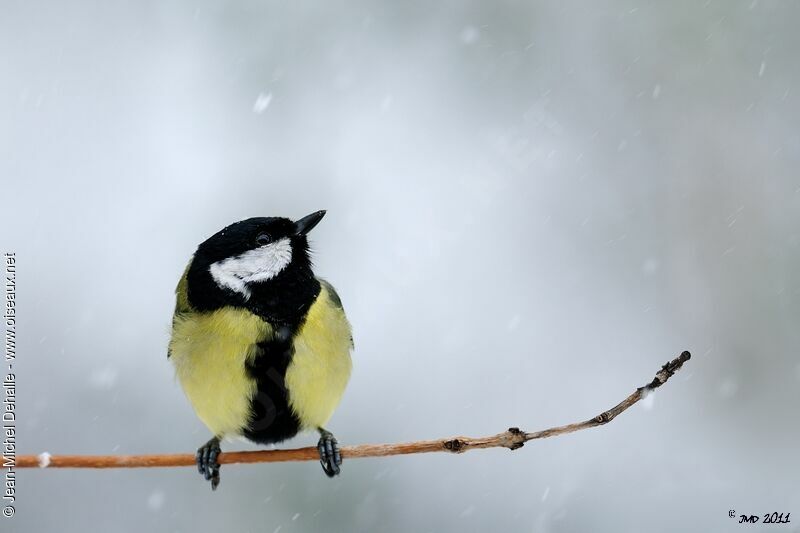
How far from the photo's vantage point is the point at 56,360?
15.2 ft

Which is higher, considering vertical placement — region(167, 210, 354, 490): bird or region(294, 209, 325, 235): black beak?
region(294, 209, 325, 235): black beak

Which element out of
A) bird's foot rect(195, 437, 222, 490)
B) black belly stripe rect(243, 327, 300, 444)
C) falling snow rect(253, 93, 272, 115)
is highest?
falling snow rect(253, 93, 272, 115)

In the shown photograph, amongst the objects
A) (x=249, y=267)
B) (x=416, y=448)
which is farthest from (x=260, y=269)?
(x=416, y=448)

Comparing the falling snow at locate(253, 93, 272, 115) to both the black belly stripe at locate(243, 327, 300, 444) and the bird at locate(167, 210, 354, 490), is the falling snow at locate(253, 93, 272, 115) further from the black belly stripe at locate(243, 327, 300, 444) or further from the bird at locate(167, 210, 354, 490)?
the black belly stripe at locate(243, 327, 300, 444)

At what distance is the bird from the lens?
2578 mm

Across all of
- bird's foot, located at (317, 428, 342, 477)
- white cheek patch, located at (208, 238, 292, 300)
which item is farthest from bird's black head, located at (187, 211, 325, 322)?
bird's foot, located at (317, 428, 342, 477)

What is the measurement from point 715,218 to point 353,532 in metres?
2.74

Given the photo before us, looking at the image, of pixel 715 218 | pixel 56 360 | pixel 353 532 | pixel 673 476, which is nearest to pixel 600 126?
pixel 715 218

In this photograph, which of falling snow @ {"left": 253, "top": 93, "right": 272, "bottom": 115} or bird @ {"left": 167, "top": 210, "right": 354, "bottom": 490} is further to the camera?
falling snow @ {"left": 253, "top": 93, "right": 272, "bottom": 115}

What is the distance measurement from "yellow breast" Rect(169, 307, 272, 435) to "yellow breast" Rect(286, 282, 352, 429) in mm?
124

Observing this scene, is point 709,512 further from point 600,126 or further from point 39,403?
point 39,403

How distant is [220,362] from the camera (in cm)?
262

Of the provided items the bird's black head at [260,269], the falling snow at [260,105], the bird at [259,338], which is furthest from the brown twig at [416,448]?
the falling snow at [260,105]

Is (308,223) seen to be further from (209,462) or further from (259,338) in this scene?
(209,462)
